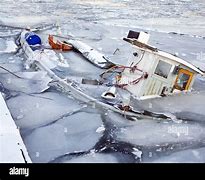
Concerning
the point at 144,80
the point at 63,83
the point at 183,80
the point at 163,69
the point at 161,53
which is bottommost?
the point at 63,83

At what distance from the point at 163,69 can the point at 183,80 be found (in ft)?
1.86

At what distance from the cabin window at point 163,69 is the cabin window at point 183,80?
32 cm

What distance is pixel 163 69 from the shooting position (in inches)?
309

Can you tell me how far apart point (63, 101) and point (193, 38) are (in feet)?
22.9

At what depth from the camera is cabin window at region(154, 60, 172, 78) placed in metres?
7.81

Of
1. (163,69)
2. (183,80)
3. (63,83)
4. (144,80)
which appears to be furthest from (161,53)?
(63,83)

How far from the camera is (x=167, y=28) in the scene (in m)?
14.5

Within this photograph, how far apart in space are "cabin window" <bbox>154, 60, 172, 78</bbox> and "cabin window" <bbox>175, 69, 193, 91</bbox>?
324mm

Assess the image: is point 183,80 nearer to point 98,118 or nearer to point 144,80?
point 144,80

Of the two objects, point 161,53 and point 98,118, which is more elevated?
point 161,53

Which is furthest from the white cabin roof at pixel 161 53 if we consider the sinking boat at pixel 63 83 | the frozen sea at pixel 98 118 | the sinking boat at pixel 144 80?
the sinking boat at pixel 63 83

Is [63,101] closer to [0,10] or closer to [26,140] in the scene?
[26,140]

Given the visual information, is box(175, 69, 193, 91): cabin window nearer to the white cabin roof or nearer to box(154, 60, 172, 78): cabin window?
the white cabin roof

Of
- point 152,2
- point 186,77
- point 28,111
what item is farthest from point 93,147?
point 152,2
